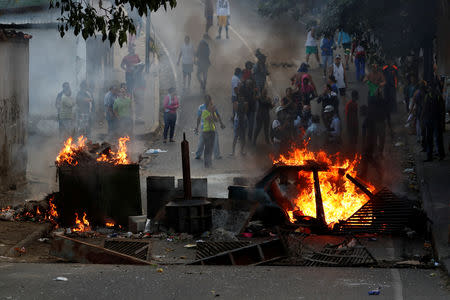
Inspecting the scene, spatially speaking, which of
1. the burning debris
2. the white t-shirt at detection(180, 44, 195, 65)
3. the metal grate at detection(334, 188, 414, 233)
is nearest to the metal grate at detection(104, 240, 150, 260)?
the burning debris

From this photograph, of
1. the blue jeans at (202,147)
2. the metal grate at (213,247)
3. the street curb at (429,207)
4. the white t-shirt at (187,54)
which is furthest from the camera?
the white t-shirt at (187,54)

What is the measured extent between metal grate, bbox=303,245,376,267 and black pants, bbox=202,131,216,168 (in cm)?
926

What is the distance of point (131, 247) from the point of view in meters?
11.2

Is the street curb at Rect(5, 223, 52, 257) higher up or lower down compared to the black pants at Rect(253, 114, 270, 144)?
lower down

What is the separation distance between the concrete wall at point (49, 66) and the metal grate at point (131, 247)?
13672mm

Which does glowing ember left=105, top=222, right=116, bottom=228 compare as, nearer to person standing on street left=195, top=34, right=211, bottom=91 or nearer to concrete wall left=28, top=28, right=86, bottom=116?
concrete wall left=28, top=28, right=86, bottom=116

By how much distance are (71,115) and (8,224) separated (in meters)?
9.13

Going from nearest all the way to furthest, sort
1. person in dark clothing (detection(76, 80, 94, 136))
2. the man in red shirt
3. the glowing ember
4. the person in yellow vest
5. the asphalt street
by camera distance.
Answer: the asphalt street
the glowing ember
the person in yellow vest
person in dark clothing (detection(76, 80, 94, 136))
the man in red shirt

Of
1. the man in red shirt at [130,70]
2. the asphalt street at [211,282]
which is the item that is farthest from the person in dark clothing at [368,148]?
the man in red shirt at [130,70]

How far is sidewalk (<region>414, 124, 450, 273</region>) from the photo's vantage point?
11007 mm

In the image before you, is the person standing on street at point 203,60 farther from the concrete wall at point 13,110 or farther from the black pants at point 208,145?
the concrete wall at point 13,110

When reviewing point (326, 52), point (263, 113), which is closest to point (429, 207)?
point (263, 113)

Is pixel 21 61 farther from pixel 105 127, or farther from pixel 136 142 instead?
pixel 105 127

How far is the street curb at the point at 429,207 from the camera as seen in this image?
33.3 ft
